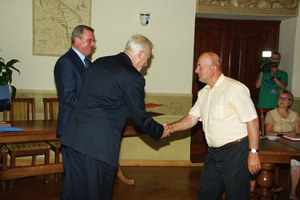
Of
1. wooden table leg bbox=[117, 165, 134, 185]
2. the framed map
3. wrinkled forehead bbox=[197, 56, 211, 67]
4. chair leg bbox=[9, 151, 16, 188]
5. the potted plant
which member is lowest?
wooden table leg bbox=[117, 165, 134, 185]

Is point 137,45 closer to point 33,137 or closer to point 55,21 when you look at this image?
point 33,137

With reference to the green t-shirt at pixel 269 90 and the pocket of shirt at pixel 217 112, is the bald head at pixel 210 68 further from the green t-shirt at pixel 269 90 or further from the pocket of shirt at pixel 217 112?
the green t-shirt at pixel 269 90

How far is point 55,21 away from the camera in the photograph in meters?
4.85

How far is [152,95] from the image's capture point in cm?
515

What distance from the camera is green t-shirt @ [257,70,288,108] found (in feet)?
17.1

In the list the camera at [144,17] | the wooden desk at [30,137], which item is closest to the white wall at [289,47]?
the camera at [144,17]

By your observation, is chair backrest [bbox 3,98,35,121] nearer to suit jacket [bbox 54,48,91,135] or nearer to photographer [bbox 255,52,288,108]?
suit jacket [bbox 54,48,91,135]

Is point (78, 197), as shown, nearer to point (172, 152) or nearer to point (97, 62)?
point (97, 62)

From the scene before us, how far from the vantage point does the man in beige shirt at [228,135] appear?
2445 millimetres

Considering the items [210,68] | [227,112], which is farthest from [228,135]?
[210,68]

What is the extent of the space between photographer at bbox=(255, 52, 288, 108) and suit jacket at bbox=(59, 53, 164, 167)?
348 centimetres

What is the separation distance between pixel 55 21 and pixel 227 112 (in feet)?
10.8

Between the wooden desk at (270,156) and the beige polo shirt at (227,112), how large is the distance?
48 cm

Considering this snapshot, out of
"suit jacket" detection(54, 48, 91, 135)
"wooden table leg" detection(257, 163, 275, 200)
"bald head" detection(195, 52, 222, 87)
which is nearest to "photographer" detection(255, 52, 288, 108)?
"wooden table leg" detection(257, 163, 275, 200)
